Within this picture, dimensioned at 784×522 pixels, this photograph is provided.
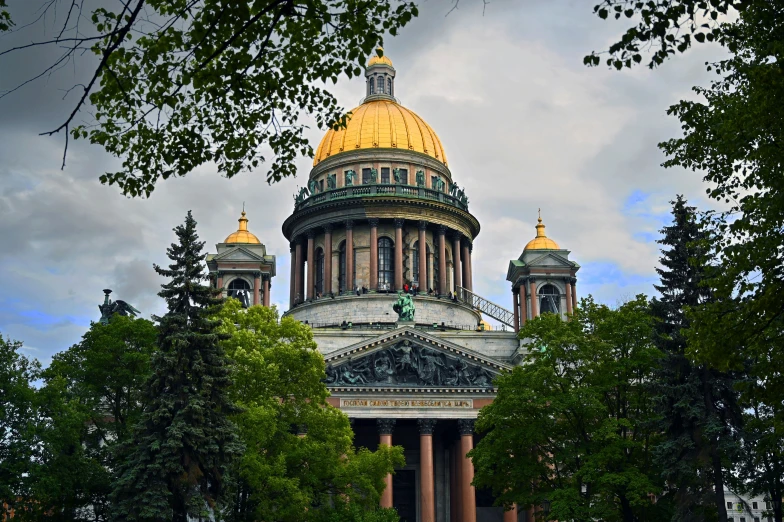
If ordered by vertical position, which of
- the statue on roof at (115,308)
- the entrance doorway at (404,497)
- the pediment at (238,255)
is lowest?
the entrance doorway at (404,497)

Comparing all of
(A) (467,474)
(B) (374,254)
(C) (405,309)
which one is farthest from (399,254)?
(A) (467,474)

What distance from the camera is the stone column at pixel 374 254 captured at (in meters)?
67.2

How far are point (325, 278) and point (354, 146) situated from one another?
11448 mm

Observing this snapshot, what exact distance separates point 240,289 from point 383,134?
1791 centimetres

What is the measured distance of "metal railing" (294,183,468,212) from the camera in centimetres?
6975

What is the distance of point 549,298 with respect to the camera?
64.2 metres

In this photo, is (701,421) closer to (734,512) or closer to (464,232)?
(464,232)

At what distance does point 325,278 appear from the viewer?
6969 centimetres

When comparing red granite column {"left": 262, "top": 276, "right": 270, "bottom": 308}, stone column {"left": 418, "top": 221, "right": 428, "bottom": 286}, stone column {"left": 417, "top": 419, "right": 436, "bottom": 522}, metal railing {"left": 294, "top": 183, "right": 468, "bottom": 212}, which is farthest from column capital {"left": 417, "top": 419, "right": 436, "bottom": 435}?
metal railing {"left": 294, "top": 183, "right": 468, "bottom": 212}

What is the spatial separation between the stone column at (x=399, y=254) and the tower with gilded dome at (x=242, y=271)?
9209mm

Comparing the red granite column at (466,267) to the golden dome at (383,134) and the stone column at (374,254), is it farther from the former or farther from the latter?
the stone column at (374,254)

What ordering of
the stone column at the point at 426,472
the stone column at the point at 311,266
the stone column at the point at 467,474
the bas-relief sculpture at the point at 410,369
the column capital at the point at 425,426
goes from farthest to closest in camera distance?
the stone column at the point at 311,266 < the bas-relief sculpture at the point at 410,369 < the column capital at the point at 425,426 < the stone column at the point at 426,472 < the stone column at the point at 467,474

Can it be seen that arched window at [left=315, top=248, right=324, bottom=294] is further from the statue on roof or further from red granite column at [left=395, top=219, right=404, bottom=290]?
the statue on roof

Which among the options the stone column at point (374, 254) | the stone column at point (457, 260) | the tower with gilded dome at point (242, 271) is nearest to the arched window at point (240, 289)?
the tower with gilded dome at point (242, 271)
